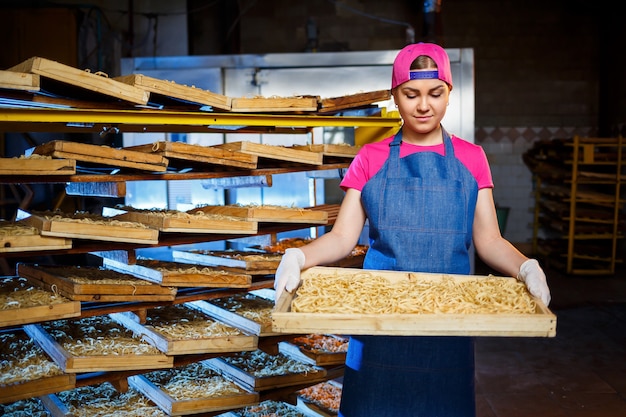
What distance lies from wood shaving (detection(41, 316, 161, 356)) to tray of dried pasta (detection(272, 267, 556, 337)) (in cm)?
137

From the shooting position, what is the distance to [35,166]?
2781 millimetres

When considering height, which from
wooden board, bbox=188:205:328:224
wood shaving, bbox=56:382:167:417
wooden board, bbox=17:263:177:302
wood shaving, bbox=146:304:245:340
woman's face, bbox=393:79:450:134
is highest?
woman's face, bbox=393:79:450:134

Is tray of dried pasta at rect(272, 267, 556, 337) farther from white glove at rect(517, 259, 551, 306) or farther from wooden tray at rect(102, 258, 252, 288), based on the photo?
wooden tray at rect(102, 258, 252, 288)

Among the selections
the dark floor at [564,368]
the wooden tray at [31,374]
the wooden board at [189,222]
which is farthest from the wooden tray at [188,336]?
the dark floor at [564,368]

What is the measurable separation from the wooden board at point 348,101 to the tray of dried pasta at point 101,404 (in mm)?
1934

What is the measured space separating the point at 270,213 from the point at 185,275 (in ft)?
1.81

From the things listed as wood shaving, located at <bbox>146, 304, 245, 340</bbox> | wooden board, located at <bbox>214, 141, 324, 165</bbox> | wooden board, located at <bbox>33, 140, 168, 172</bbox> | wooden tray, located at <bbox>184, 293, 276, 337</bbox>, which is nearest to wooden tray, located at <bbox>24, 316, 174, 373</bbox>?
wood shaving, located at <bbox>146, 304, 245, 340</bbox>

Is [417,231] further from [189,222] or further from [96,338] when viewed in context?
[96,338]

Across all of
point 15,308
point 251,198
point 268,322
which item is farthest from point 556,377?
point 15,308

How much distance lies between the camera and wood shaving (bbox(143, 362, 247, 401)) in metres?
3.44

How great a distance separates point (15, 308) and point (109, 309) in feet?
1.49

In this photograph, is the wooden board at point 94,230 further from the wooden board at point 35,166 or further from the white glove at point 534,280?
the white glove at point 534,280

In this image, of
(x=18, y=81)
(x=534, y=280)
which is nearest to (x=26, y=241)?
(x=18, y=81)

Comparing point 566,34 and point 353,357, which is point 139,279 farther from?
point 566,34
